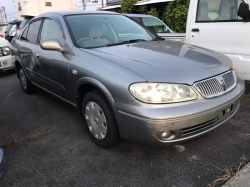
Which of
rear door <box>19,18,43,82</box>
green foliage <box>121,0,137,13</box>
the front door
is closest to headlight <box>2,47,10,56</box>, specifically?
rear door <box>19,18,43,82</box>

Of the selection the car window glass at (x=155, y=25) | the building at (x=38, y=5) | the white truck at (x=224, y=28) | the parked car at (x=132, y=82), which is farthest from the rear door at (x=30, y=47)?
the building at (x=38, y=5)

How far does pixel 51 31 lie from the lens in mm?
3318

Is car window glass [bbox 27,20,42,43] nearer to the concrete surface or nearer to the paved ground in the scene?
the paved ground

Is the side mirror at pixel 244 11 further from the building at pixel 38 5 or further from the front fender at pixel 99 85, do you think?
the building at pixel 38 5

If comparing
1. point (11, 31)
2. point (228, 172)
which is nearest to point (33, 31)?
point (228, 172)

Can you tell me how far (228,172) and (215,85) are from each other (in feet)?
2.70

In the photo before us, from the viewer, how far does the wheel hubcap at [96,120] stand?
242 centimetres

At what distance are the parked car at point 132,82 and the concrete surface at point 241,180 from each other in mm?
462

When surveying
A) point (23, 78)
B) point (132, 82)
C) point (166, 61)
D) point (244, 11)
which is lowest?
point (23, 78)

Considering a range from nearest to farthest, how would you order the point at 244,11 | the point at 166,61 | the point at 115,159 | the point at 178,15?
Result: 1. the point at 166,61
2. the point at 115,159
3. the point at 244,11
4. the point at 178,15

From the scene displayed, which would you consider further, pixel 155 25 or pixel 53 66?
pixel 155 25

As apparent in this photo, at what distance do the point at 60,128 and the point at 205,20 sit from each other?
3.09 metres

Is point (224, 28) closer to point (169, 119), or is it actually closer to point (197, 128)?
point (197, 128)

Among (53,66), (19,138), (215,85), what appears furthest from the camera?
(53,66)
